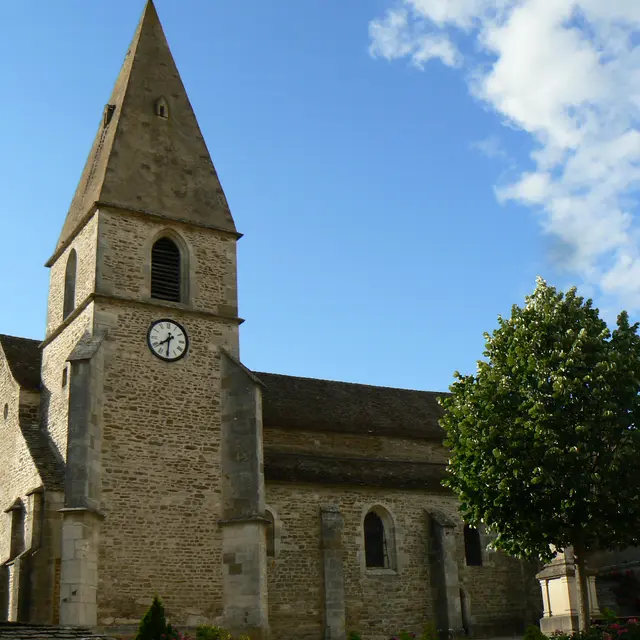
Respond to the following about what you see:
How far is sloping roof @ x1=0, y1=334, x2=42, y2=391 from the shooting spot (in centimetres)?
2331

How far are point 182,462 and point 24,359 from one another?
630 cm

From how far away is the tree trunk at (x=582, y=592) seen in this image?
17359 mm

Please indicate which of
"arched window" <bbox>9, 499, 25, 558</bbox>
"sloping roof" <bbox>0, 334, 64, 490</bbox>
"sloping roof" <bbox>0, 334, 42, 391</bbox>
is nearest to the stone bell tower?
"sloping roof" <bbox>0, 334, 64, 490</bbox>

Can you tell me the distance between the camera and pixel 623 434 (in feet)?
60.5

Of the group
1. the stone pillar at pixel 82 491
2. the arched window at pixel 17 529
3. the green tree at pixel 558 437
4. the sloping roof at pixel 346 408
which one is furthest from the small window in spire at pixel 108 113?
the green tree at pixel 558 437

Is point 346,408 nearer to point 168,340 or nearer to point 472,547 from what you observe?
point 472,547

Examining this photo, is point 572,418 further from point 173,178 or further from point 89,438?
point 173,178

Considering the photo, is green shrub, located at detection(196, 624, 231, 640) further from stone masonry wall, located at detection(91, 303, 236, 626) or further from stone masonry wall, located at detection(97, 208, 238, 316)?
stone masonry wall, located at detection(97, 208, 238, 316)

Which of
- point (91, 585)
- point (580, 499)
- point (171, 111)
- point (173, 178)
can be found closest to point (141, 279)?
point (173, 178)

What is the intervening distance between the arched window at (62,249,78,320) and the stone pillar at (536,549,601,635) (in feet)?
44.1

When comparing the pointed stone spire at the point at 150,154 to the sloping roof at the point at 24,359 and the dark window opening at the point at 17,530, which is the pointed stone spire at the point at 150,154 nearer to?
the sloping roof at the point at 24,359

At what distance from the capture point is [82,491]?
18875 mm

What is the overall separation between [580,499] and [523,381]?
2807 mm

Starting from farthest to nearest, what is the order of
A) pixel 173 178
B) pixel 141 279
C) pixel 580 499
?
pixel 173 178 → pixel 141 279 → pixel 580 499
